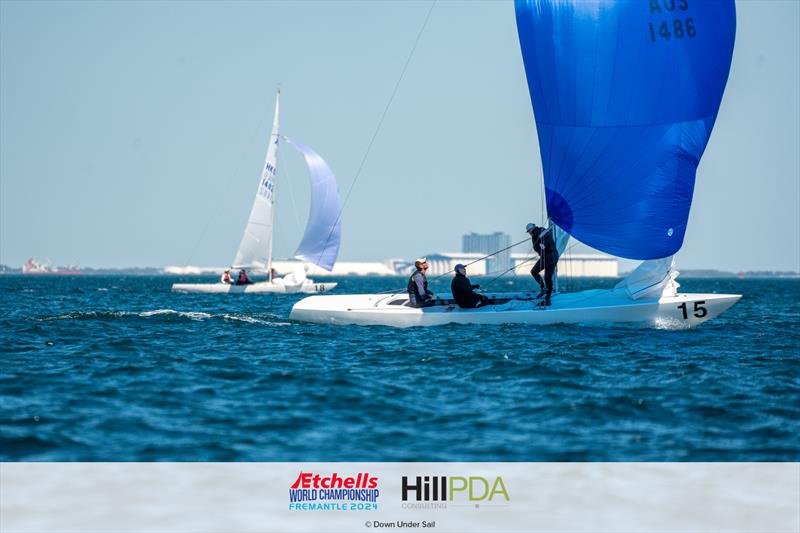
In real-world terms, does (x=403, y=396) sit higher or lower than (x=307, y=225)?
lower

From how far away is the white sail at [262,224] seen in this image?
5053 cm

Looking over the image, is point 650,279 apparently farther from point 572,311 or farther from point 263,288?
point 263,288

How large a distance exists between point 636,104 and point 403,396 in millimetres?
10465

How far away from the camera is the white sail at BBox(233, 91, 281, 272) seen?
50531mm

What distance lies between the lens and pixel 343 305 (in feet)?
66.9

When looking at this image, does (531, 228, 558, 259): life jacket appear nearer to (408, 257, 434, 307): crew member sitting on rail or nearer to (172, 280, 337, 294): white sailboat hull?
(408, 257, 434, 307): crew member sitting on rail

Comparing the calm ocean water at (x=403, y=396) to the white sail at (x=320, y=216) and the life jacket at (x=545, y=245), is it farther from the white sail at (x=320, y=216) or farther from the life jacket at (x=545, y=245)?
the white sail at (x=320, y=216)

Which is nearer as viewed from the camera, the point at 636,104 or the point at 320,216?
the point at 636,104

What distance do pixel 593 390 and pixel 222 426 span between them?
15.1ft
